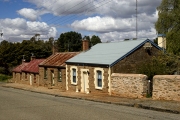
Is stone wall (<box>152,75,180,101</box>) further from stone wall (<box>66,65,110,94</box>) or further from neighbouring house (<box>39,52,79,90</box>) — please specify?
neighbouring house (<box>39,52,79,90</box>)

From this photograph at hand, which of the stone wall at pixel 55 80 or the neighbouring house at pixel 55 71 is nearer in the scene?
the stone wall at pixel 55 80

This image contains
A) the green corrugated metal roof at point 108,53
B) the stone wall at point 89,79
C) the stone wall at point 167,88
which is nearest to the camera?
the stone wall at point 167,88

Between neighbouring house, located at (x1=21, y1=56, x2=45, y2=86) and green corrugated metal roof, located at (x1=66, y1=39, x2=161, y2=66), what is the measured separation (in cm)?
1088

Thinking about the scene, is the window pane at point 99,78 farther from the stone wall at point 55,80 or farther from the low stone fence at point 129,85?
the stone wall at point 55,80

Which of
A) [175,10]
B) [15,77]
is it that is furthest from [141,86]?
[15,77]

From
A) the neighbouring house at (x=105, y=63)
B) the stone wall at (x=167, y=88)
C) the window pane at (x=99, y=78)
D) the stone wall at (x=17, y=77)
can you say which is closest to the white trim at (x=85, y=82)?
the neighbouring house at (x=105, y=63)

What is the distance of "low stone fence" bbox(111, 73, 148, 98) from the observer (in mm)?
19239

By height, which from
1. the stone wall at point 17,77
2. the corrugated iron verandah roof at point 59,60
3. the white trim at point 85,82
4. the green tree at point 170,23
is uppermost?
the green tree at point 170,23

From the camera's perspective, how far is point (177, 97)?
16.7 m

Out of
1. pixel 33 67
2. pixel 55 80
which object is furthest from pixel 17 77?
pixel 55 80

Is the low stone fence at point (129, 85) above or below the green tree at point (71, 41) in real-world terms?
below

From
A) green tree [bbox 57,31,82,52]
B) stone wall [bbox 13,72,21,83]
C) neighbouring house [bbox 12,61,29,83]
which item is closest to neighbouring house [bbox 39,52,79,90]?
neighbouring house [bbox 12,61,29,83]

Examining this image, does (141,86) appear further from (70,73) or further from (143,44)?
(70,73)

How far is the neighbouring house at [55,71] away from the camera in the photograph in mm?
31258
